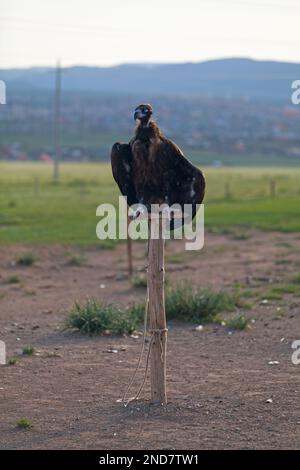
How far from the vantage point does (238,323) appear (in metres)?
14.3

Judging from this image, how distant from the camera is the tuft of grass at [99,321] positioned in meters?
13.7

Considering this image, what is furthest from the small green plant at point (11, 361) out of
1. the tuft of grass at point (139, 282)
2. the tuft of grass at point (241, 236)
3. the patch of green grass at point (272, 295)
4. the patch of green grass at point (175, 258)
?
the tuft of grass at point (241, 236)

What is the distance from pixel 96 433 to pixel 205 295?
6.03 meters

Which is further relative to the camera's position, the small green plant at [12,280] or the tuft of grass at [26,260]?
the tuft of grass at [26,260]

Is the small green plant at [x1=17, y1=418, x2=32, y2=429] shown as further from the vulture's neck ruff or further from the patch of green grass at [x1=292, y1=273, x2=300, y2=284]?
the patch of green grass at [x1=292, y1=273, x2=300, y2=284]

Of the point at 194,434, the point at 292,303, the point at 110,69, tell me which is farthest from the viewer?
the point at 110,69

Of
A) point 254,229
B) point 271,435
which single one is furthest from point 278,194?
point 271,435

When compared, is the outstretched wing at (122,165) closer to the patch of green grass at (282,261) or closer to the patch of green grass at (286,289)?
the patch of green grass at (286,289)

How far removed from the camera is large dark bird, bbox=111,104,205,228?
941 cm

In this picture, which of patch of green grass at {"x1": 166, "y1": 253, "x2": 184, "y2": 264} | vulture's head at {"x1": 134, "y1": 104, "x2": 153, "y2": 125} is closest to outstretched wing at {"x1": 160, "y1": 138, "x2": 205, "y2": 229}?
vulture's head at {"x1": 134, "y1": 104, "x2": 153, "y2": 125}

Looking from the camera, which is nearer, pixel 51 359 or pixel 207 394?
pixel 207 394
